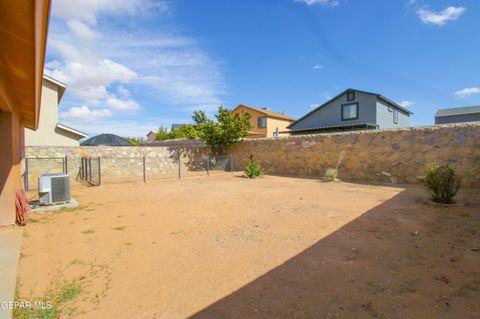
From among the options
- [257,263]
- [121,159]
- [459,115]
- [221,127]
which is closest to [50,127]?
[121,159]

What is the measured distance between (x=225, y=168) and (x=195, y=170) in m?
2.32

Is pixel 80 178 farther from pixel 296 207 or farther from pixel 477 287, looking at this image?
pixel 477 287

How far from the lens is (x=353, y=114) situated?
75.3 ft

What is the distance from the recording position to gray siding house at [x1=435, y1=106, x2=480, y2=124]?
2822 cm

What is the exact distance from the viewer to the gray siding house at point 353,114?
21.5m

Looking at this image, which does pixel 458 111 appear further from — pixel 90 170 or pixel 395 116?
pixel 90 170

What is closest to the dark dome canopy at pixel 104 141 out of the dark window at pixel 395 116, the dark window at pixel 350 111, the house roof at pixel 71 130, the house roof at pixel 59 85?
the house roof at pixel 71 130

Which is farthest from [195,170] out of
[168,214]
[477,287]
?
[477,287]

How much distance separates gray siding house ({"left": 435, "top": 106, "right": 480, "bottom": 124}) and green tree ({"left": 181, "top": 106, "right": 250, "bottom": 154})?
26.9 m

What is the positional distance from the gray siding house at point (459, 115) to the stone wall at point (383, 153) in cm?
2609

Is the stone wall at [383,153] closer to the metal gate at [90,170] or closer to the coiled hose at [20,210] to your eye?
the metal gate at [90,170]

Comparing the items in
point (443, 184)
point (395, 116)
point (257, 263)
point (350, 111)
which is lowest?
point (257, 263)

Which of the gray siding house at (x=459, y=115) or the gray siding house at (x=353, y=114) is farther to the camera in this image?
the gray siding house at (x=459, y=115)

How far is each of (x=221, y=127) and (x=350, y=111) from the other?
13.4m
